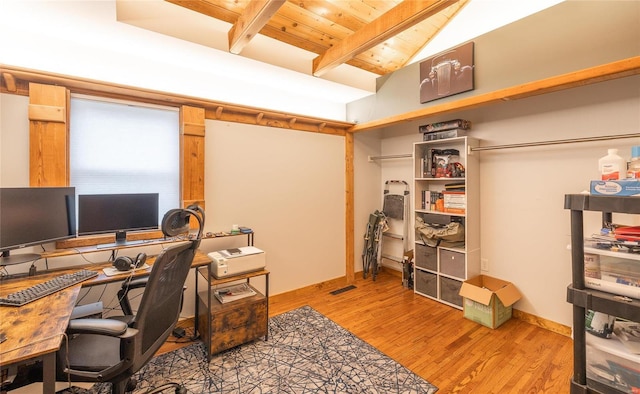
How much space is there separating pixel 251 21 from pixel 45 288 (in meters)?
2.12

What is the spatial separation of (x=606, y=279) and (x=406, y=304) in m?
1.97

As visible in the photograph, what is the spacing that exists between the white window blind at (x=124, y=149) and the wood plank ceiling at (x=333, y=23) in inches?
40.3

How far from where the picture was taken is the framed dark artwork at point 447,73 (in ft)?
9.12

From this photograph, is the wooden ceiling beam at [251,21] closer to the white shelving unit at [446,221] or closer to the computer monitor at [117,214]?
the computer monitor at [117,214]

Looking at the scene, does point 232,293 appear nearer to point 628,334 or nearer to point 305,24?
point 305,24

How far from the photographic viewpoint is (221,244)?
2961mm

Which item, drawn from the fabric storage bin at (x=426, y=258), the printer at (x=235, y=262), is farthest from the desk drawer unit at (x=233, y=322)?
the fabric storage bin at (x=426, y=258)

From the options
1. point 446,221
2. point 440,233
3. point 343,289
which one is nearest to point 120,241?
point 343,289

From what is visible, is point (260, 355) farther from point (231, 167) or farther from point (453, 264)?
point (453, 264)

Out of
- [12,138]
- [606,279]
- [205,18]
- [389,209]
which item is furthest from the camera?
[389,209]

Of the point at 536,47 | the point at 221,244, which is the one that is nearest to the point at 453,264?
the point at 536,47

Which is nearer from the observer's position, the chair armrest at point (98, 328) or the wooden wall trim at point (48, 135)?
the chair armrest at point (98, 328)

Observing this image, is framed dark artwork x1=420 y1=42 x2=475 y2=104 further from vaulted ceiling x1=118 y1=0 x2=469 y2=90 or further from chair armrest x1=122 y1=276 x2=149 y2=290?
chair armrest x1=122 y1=276 x2=149 y2=290

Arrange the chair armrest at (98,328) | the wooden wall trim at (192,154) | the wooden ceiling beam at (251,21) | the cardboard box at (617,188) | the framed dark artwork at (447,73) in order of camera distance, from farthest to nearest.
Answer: the framed dark artwork at (447,73), the wooden wall trim at (192,154), the wooden ceiling beam at (251,21), the cardboard box at (617,188), the chair armrest at (98,328)
